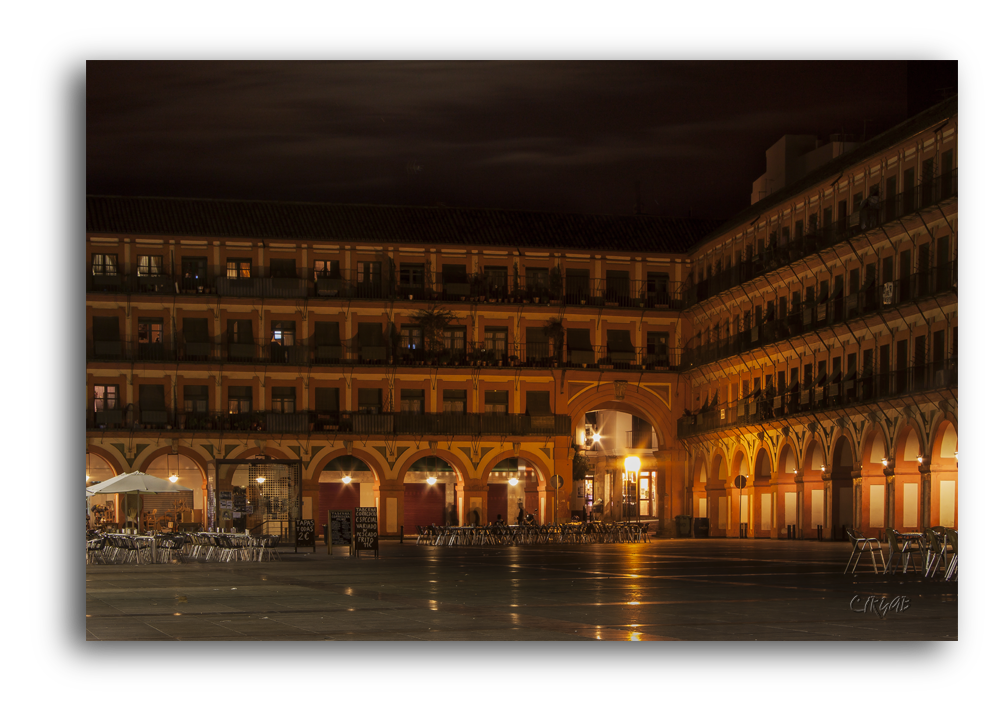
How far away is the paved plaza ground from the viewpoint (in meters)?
13.2

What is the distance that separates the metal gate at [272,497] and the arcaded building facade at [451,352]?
15503 mm

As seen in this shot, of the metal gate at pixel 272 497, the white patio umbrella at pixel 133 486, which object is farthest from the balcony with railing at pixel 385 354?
the metal gate at pixel 272 497

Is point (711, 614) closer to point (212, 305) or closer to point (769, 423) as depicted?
point (769, 423)

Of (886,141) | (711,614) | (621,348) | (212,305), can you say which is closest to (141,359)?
(212,305)

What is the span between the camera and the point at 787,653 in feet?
34.9

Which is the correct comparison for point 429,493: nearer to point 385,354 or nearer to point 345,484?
point 345,484

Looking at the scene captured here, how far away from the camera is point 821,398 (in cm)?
4566

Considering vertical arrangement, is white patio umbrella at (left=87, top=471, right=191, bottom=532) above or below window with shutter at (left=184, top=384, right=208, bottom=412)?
below

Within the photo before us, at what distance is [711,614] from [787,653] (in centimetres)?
460

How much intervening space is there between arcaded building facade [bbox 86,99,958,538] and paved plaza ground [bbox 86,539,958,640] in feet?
77.9

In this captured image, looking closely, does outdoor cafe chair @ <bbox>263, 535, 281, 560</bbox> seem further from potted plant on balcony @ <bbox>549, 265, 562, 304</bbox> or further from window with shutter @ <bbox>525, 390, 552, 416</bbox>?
potted plant on balcony @ <bbox>549, 265, 562, 304</bbox>

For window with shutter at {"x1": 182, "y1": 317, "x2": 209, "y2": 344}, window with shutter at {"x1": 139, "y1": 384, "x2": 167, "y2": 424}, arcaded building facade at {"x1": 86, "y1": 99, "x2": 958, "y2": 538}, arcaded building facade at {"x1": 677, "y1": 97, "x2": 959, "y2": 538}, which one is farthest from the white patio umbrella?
window with shutter at {"x1": 182, "y1": 317, "x2": 209, "y2": 344}

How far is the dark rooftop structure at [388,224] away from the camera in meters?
56.2

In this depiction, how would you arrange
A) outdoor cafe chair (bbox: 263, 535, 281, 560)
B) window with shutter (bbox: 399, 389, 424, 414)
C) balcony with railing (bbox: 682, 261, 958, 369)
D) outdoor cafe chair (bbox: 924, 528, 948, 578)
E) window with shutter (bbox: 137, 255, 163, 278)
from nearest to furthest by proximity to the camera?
outdoor cafe chair (bbox: 924, 528, 948, 578)
outdoor cafe chair (bbox: 263, 535, 281, 560)
balcony with railing (bbox: 682, 261, 958, 369)
window with shutter (bbox: 137, 255, 163, 278)
window with shutter (bbox: 399, 389, 424, 414)
